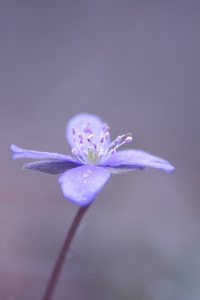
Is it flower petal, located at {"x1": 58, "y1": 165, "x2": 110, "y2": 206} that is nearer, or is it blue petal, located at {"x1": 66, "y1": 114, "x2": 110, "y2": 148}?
flower petal, located at {"x1": 58, "y1": 165, "x2": 110, "y2": 206}

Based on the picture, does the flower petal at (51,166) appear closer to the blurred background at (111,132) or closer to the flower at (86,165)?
the flower at (86,165)

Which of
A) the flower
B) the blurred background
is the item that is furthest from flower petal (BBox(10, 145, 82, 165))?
the blurred background

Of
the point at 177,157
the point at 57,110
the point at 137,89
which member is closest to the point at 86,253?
the point at 177,157

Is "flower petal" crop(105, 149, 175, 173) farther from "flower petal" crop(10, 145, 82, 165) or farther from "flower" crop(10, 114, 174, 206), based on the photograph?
"flower petal" crop(10, 145, 82, 165)

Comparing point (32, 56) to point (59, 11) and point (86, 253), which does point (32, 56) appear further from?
point (86, 253)

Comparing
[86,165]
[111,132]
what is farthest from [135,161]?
[111,132]

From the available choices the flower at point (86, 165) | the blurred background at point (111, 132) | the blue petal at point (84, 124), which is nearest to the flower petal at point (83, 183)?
the flower at point (86, 165)
